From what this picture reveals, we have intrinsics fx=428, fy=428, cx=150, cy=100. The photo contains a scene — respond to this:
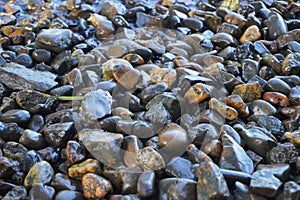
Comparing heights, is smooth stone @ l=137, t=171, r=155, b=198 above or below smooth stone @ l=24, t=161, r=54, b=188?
above

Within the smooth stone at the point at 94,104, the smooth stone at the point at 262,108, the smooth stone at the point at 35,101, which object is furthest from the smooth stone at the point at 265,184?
the smooth stone at the point at 35,101

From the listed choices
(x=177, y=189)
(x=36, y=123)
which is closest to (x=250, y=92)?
(x=177, y=189)

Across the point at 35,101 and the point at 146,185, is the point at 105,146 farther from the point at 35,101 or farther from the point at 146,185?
the point at 35,101

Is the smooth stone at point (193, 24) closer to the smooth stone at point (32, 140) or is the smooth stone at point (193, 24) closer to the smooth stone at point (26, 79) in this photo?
the smooth stone at point (26, 79)

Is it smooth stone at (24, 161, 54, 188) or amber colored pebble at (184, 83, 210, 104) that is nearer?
smooth stone at (24, 161, 54, 188)

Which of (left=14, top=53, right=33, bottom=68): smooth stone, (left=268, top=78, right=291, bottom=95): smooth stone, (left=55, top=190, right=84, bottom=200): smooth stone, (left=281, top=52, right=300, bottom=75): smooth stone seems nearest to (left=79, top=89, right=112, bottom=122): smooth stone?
(left=55, top=190, right=84, bottom=200): smooth stone

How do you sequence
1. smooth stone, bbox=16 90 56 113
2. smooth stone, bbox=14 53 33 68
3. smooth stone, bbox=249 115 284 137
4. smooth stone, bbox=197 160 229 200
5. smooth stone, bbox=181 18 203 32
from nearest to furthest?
smooth stone, bbox=197 160 229 200 < smooth stone, bbox=249 115 284 137 < smooth stone, bbox=16 90 56 113 < smooth stone, bbox=14 53 33 68 < smooth stone, bbox=181 18 203 32

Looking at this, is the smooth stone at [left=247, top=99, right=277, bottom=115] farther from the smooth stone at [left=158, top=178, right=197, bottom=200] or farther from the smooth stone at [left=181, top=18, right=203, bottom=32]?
the smooth stone at [left=181, top=18, right=203, bottom=32]
